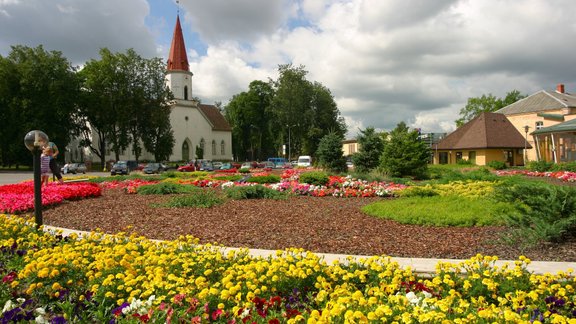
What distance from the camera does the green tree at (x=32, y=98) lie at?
140ft

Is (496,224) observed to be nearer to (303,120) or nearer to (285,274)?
(285,274)

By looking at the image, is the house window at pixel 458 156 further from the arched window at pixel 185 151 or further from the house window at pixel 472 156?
the arched window at pixel 185 151

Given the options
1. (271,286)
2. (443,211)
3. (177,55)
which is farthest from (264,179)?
(177,55)

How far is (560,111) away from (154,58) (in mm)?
49475

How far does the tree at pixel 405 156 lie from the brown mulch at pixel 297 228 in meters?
10.8

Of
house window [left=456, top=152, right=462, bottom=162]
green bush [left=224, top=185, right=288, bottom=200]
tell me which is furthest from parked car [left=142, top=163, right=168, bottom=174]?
house window [left=456, top=152, right=462, bottom=162]

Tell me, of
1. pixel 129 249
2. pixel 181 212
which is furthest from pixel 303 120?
pixel 129 249

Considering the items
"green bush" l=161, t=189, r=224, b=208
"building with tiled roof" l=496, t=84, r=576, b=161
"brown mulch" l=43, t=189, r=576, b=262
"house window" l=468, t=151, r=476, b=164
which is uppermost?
"building with tiled roof" l=496, t=84, r=576, b=161

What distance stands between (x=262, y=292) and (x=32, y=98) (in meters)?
49.9

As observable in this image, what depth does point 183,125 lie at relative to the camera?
64500 millimetres

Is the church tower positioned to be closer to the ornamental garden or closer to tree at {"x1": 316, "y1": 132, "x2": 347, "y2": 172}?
tree at {"x1": 316, "y1": 132, "x2": 347, "y2": 172}

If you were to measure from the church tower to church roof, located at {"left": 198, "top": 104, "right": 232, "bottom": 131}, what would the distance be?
544 cm

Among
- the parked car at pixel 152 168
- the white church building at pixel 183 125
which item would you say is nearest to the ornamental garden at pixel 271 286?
the parked car at pixel 152 168

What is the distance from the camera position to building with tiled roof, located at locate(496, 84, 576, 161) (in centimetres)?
4375
